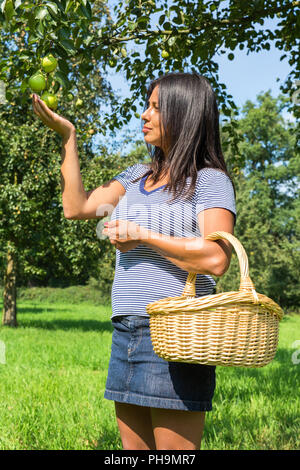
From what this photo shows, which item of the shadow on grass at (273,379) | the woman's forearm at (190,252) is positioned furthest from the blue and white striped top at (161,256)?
the shadow on grass at (273,379)

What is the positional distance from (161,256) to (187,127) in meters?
0.42

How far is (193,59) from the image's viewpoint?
12.4 ft

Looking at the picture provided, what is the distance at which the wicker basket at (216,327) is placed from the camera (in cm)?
130

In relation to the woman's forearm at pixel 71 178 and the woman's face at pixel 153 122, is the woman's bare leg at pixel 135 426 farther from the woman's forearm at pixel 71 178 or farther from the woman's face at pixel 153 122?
the woman's face at pixel 153 122

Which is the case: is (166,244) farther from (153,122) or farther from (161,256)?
(153,122)

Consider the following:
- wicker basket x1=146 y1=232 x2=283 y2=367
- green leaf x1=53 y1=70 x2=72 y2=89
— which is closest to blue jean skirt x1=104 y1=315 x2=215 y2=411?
wicker basket x1=146 y1=232 x2=283 y2=367

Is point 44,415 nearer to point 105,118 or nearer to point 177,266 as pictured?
point 105,118

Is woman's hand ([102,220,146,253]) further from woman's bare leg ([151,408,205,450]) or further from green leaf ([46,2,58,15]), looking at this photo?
green leaf ([46,2,58,15])

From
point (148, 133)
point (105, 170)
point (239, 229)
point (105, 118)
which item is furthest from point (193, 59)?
point (239, 229)

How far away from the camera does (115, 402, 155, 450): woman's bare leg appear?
5.25 feet

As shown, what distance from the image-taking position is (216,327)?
130 cm

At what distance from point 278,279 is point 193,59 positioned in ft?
73.1

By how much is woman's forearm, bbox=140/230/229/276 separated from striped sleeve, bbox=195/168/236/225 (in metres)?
0.13

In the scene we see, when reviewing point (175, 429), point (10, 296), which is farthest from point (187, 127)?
point (10, 296)
